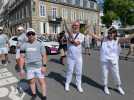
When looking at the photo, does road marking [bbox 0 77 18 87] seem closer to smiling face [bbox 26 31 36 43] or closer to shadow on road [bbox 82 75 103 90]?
shadow on road [bbox 82 75 103 90]

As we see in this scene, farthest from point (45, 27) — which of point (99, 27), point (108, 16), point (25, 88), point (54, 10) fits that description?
point (25, 88)

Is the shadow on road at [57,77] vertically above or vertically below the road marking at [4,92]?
above

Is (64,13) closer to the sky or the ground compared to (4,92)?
closer to the sky

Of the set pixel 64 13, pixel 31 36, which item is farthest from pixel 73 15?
pixel 31 36

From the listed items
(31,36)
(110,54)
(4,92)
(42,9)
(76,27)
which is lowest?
(4,92)

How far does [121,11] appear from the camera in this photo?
43.2 meters

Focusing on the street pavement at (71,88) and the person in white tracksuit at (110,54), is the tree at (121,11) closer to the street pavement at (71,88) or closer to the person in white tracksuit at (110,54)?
the street pavement at (71,88)

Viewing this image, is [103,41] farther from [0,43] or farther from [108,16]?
[108,16]

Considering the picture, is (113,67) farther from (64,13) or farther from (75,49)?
(64,13)

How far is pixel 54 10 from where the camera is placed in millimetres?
54719

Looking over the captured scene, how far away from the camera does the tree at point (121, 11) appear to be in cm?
4207

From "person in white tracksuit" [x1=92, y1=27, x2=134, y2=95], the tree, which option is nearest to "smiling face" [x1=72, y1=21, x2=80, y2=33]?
"person in white tracksuit" [x1=92, y1=27, x2=134, y2=95]

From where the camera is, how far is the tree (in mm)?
42066

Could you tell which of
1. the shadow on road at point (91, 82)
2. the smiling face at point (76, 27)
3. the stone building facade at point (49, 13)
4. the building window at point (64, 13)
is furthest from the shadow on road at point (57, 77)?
the building window at point (64, 13)
